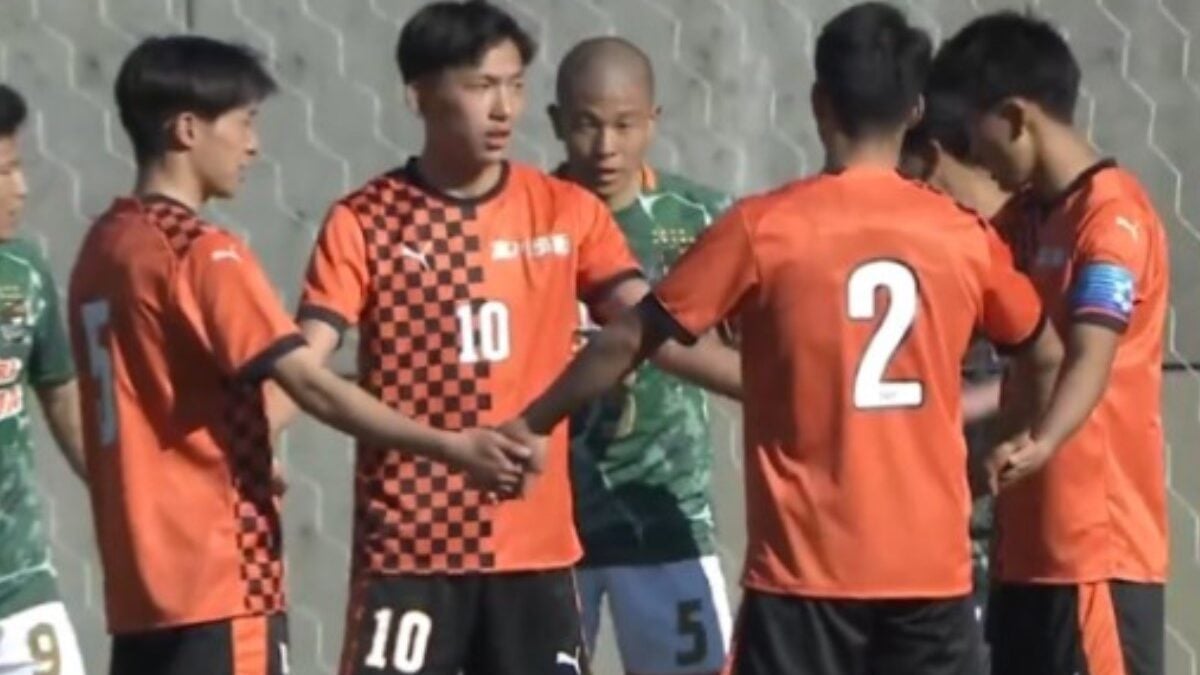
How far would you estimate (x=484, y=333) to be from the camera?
20.6 ft

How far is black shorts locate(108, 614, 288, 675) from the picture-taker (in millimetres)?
5910

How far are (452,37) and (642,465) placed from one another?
99cm

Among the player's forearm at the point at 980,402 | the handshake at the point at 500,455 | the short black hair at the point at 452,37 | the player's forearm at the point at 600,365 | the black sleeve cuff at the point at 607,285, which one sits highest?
the short black hair at the point at 452,37

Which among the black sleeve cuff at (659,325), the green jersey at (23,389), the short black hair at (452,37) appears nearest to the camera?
the black sleeve cuff at (659,325)

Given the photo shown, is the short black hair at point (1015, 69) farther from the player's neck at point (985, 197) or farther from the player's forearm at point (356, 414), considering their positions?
the player's forearm at point (356, 414)

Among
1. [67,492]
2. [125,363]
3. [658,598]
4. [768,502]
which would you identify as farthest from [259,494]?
[67,492]

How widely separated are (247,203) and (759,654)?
231 cm

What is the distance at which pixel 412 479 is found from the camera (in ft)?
20.5

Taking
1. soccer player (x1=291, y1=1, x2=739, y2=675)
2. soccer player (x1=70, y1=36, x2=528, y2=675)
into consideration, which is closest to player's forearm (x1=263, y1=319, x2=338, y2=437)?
soccer player (x1=291, y1=1, x2=739, y2=675)

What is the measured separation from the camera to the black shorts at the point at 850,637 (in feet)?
18.7

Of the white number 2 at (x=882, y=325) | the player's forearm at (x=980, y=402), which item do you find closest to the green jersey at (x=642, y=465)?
the player's forearm at (x=980, y=402)

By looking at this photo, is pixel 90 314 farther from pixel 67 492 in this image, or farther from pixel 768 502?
pixel 67 492

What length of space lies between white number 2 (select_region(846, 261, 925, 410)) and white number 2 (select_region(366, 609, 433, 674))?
94 cm

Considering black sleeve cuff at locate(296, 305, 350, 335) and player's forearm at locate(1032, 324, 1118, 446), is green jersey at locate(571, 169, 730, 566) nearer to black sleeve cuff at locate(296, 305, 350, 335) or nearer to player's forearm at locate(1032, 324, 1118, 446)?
black sleeve cuff at locate(296, 305, 350, 335)
